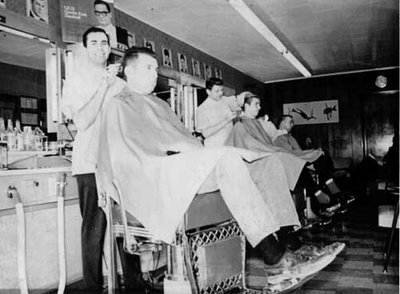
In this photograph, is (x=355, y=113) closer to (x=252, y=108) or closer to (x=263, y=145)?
(x=252, y=108)

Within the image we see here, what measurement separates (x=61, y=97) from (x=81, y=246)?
1.12 metres

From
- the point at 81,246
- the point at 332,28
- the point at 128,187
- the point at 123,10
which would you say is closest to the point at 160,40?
the point at 123,10

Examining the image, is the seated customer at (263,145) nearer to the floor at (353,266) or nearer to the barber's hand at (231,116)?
the barber's hand at (231,116)

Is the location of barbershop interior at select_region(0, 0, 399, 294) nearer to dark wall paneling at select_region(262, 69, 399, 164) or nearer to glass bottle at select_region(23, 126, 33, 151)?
glass bottle at select_region(23, 126, 33, 151)

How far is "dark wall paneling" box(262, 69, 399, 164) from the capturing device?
354 inches

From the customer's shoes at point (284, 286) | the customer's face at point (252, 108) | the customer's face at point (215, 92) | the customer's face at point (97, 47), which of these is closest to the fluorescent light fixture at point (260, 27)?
the customer's face at point (215, 92)

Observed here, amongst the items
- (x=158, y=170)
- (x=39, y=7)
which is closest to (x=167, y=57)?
(x=39, y=7)

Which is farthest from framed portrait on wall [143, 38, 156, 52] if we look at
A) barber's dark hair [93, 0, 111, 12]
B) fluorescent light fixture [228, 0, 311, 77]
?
fluorescent light fixture [228, 0, 311, 77]

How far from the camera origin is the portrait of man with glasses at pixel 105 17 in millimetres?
3867

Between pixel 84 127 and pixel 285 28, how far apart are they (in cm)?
369

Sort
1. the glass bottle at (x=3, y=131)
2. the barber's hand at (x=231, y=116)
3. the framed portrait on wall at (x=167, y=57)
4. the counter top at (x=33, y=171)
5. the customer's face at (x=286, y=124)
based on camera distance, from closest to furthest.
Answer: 1. the counter top at (x=33, y=171)
2. the glass bottle at (x=3, y=131)
3. the barber's hand at (x=231, y=116)
4. the framed portrait on wall at (x=167, y=57)
5. the customer's face at (x=286, y=124)

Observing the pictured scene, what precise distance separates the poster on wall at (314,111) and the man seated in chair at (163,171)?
23.7 ft

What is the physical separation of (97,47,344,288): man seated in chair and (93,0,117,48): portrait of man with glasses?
5.06 ft

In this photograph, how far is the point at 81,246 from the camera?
111 inches
